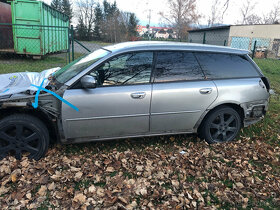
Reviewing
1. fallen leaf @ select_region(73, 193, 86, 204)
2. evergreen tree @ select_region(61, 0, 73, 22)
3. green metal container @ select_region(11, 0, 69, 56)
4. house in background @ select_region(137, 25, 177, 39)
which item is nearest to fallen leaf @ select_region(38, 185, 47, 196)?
fallen leaf @ select_region(73, 193, 86, 204)

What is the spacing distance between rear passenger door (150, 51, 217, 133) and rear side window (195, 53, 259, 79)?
0.13 m

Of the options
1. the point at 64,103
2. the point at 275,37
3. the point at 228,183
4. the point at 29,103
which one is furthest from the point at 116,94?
the point at 275,37

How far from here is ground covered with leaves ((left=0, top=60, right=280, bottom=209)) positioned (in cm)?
268

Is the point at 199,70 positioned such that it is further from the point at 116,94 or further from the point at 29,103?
the point at 29,103

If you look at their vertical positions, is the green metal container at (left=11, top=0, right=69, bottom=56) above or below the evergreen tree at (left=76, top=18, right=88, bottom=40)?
below

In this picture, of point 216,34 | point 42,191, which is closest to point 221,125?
point 42,191

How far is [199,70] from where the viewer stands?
3795mm

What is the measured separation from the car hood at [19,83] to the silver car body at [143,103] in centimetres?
12

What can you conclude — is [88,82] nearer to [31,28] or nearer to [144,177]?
[144,177]

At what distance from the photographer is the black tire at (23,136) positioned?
3.07m

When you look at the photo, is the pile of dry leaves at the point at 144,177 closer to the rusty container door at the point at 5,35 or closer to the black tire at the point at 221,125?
the black tire at the point at 221,125

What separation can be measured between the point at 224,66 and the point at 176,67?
89cm

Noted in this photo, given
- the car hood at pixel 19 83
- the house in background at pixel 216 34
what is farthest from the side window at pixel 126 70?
the house in background at pixel 216 34

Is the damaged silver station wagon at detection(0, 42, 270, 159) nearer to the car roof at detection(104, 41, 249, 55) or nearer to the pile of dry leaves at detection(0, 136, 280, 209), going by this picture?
the car roof at detection(104, 41, 249, 55)
